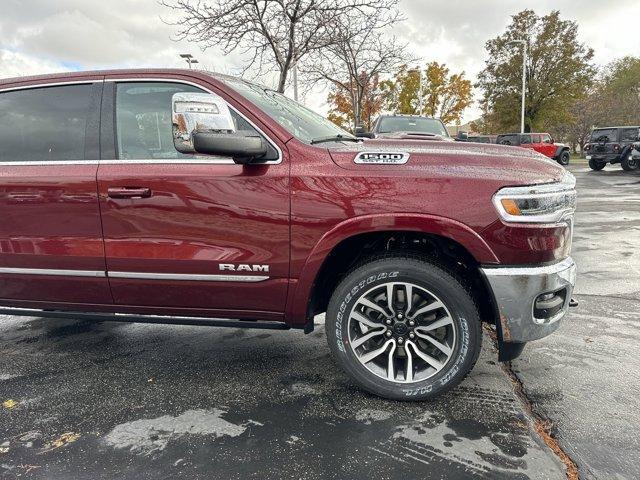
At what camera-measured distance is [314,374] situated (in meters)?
3.12

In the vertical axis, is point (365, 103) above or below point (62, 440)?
above

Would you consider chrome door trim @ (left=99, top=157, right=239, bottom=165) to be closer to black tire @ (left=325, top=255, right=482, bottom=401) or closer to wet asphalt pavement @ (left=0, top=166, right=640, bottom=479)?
black tire @ (left=325, top=255, right=482, bottom=401)

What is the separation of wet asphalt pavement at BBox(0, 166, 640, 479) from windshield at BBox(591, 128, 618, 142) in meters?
19.7

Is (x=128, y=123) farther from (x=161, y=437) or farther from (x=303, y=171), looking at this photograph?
(x=161, y=437)

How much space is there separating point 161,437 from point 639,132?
75.0 ft

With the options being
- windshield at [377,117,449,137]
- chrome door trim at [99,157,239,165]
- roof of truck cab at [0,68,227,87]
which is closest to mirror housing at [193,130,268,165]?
chrome door trim at [99,157,239,165]

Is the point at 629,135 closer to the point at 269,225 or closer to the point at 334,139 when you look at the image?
the point at 334,139

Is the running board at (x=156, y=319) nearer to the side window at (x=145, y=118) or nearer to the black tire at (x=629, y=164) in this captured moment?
the side window at (x=145, y=118)

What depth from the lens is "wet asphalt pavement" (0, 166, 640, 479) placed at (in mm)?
2211

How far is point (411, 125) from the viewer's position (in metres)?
10.6

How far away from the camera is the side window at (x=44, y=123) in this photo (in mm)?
3043

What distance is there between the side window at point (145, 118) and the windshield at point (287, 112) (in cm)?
32

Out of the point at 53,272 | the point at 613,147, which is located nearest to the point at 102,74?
the point at 53,272

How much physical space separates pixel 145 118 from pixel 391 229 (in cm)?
168
